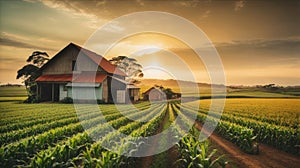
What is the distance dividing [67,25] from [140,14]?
2498 mm

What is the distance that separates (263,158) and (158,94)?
21.5 meters

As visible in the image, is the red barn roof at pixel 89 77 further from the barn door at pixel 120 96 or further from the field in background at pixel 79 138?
the field in background at pixel 79 138

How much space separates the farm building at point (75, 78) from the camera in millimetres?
14625

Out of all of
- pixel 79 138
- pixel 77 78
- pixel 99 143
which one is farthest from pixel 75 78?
pixel 99 143

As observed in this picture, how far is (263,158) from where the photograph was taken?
4840 millimetres

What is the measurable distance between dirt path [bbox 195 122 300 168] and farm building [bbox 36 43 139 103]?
1075 centimetres

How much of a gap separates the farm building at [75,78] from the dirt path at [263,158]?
10746mm

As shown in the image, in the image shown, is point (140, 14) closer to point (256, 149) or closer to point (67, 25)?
point (67, 25)

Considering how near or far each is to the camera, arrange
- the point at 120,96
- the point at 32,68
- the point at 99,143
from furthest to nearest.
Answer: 1. the point at 120,96
2. the point at 32,68
3. the point at 99,143

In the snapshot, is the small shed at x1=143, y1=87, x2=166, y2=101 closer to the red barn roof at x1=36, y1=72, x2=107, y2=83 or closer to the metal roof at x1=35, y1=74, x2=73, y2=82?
the red barn roof at x1=36, y1=72, x2=107, y2=83

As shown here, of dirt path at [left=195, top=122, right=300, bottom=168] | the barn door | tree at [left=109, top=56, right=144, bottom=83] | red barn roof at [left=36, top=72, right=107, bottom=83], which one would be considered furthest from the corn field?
tree at [left=109, top=56, right=144, bottom=83]

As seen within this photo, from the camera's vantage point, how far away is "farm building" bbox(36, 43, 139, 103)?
14.6 meters

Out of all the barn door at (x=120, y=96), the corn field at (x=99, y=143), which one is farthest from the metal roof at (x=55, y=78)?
the corn field at (x=99, y=143)

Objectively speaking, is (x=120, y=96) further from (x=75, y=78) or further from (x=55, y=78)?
(x=55, y=78)
